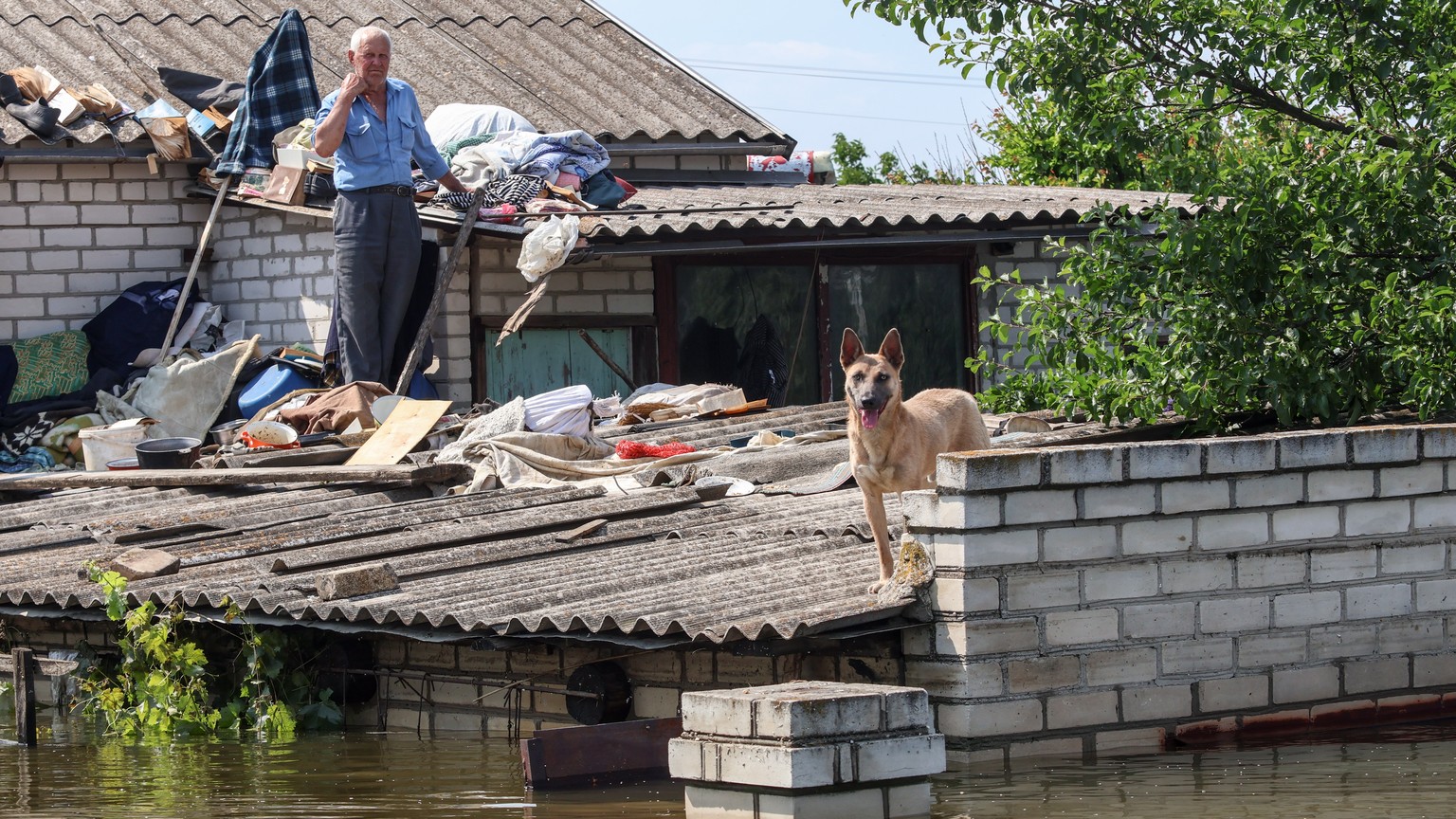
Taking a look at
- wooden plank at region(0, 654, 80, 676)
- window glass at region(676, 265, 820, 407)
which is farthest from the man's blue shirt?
wooden plank at region(0, 654, 80, 676)

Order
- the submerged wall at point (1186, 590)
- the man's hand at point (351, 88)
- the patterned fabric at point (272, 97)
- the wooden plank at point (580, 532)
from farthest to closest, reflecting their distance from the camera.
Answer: the patterned fabric at point (272, 97) → the man's hand at point (351, 88) → the wooden plank at point (580, 532) → the submerged wall at point (1186, 590)

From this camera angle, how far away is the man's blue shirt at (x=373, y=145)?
45.2ft

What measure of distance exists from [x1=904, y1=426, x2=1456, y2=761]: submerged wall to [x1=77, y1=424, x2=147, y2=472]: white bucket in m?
8.21

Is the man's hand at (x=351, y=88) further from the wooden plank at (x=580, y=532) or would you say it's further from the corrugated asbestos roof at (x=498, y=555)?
the wooden plank at (x=580, y=532)

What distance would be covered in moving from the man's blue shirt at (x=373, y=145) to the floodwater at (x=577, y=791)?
5.97 meters

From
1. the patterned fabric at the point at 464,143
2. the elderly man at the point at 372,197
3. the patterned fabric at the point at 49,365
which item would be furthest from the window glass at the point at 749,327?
the patterned fabric at the point at 49,365

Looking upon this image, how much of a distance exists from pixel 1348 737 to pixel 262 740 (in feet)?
16.5

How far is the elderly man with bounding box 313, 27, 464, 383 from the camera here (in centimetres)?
1378

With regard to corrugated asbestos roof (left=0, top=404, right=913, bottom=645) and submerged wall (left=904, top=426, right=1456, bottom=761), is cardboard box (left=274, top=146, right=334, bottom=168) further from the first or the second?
submerged wall (left=904, top=426, right=1456, bottom=761)

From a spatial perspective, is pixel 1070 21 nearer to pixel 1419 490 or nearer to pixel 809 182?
pixel 1419 490

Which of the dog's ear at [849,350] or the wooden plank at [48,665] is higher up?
the dog's ear at [849,350]

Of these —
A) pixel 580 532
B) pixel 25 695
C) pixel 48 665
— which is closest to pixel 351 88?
pixel 48 665

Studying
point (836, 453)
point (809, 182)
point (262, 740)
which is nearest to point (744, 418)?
point (836, 453)

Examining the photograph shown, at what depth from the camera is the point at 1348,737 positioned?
8.55m
